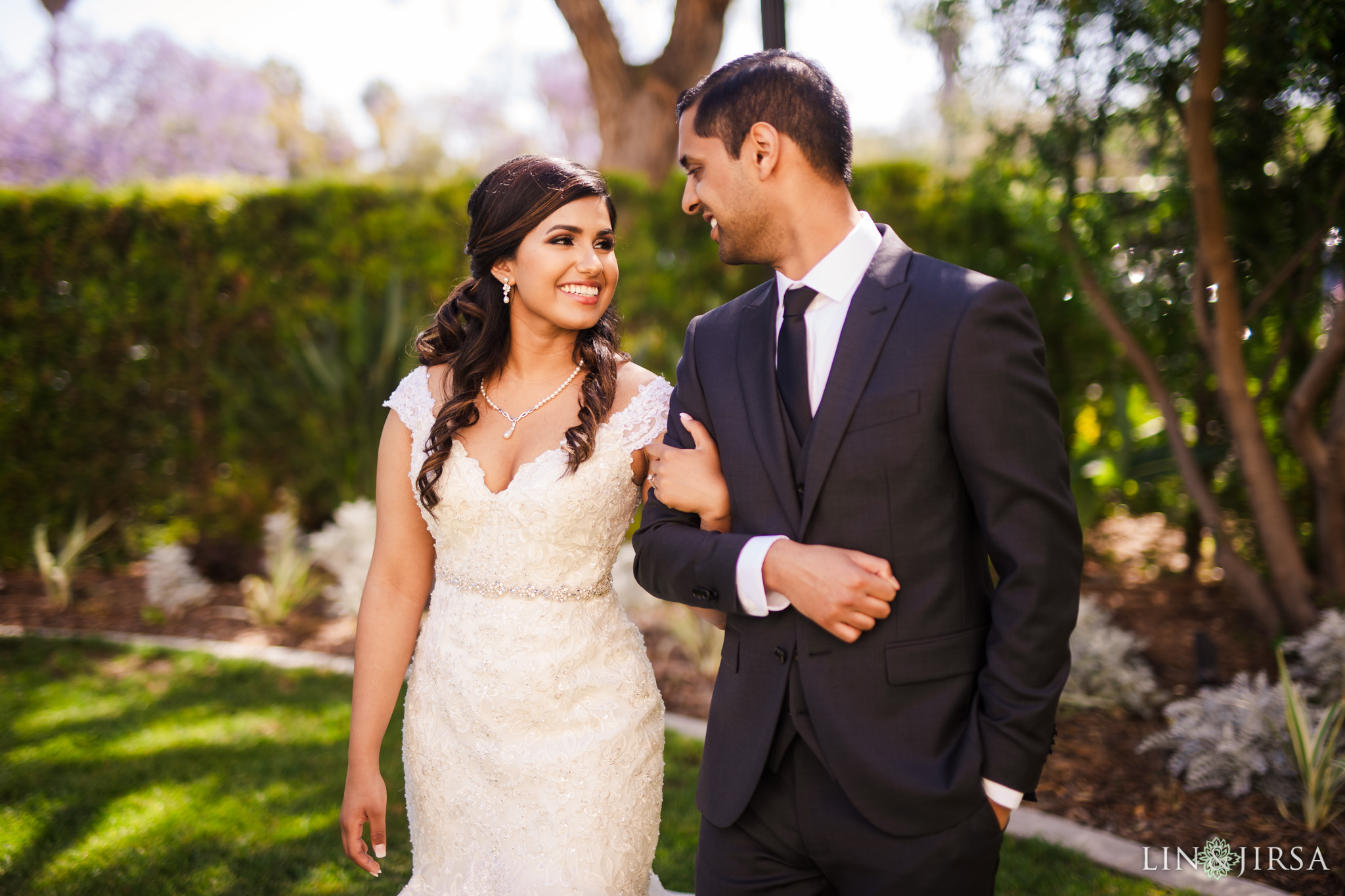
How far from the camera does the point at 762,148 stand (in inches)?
74.0

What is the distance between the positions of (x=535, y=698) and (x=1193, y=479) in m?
3.82

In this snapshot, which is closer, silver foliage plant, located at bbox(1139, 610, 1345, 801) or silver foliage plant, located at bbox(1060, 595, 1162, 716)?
silver foliage plant, located at bbox(1139, 610, 1345, 801)

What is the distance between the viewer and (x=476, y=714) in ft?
7.81

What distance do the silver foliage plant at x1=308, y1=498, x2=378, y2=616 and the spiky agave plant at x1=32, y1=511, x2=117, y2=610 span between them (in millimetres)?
1936

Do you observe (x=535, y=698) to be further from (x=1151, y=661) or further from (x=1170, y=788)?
(x=1151, y=661)

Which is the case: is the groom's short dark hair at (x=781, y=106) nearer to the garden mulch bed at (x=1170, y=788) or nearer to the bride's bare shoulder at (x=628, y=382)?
the bride's bare shoulder at (x=628, y=382)

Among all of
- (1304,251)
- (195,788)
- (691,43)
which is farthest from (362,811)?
(691,43)

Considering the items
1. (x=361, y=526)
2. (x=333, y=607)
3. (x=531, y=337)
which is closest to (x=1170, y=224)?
(x=531, y=337)

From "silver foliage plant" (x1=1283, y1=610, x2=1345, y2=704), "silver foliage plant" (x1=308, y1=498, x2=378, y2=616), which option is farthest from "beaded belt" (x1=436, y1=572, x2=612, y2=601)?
"silver foliage plant" (x1=308, y1=498, x2=378, y2=616)

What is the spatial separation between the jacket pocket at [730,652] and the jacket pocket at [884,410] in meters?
0.54

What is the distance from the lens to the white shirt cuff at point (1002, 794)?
5.40ft

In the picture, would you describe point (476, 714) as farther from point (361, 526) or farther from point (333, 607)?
point (333, 607)

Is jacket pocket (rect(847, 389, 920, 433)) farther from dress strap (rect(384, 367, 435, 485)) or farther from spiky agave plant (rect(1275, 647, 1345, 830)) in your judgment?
spiky agave plant (rect(1275, 647, 1345, 830))

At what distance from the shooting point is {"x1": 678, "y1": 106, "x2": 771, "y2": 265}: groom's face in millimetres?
1913
